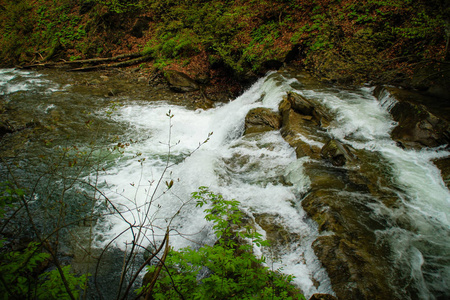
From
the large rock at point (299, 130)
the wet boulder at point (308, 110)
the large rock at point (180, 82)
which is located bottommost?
the large rock at point (180, 82)

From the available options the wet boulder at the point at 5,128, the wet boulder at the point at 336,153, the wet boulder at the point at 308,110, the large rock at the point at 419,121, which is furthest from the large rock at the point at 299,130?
the wet boulder at the point at 5,128

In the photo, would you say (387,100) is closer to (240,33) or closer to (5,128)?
(240,33)

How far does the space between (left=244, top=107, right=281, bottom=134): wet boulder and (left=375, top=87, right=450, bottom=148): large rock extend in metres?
3.06

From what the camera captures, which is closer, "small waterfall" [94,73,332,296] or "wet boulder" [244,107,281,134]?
"small waterfall" [94,73,332,296]

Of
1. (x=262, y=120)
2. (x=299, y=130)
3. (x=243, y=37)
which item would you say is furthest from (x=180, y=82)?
(x=299, y=130)

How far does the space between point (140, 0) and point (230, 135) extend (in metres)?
12.3

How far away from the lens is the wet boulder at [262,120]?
681 cm

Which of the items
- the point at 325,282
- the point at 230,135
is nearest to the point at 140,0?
the point at 230,135

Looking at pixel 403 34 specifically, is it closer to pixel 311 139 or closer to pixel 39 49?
pixel 311 139

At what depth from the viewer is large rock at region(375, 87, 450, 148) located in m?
5.09

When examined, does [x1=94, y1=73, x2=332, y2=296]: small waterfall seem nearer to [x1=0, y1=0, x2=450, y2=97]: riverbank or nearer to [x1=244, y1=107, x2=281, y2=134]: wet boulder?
[x1=244, y1=107, x2=281, y2=134]: wet boulder

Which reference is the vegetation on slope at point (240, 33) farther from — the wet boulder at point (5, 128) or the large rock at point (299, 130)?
the wet boulder at point (5, 128)

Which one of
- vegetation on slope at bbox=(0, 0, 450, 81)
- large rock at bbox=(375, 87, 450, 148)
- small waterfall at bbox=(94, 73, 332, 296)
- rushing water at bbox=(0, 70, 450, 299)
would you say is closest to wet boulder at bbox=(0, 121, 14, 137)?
rushing water at bbox=(0, 70, 450, 299)

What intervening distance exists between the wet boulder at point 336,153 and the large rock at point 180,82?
293 inches
